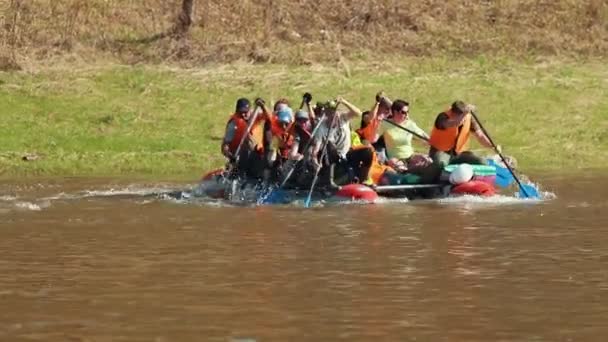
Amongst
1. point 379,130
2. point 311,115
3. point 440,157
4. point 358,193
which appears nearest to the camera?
point 358,193

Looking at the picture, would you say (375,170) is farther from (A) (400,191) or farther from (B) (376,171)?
(A) (400,191)

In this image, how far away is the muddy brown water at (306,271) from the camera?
30.7 ft

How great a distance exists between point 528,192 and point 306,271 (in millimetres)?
7195

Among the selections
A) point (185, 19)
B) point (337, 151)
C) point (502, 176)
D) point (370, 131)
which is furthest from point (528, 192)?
point (185, 19)

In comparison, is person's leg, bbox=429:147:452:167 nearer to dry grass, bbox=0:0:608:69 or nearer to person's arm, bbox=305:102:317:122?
person's arm, bbox=305:102:317:122

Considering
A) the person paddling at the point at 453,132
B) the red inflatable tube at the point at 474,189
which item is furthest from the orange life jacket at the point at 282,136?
the red inflatable tube at the point at 474,189

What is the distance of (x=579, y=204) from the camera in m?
17.3

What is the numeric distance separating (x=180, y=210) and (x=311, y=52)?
14185mm

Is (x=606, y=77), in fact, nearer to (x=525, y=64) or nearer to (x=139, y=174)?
(x=525, y=64)

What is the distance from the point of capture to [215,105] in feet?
88.8

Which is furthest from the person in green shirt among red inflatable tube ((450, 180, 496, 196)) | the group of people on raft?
red inflatable tube ((450, 180, 496, 196))

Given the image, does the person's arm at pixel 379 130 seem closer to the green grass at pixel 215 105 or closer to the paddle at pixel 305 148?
the paddle at pixel 305 148

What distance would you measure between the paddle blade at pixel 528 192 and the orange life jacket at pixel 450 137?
118cm

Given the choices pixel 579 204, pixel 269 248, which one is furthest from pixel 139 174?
pixel 269 248
